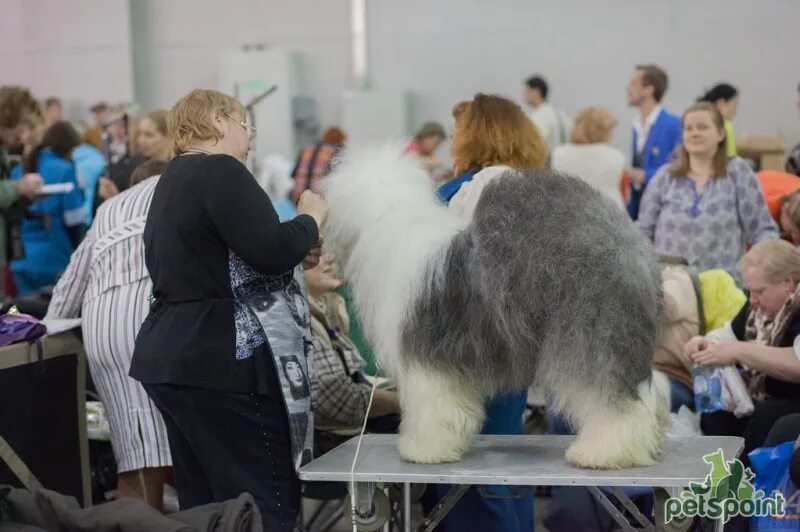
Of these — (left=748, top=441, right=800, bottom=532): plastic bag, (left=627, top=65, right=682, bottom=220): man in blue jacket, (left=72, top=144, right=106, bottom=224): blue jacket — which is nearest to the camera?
(left=748, top=441, right=800, bottom=532): plastic bag

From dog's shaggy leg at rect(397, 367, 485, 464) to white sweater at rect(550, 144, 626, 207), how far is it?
367 cm

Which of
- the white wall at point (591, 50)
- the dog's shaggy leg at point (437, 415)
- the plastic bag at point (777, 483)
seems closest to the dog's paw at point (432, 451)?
the dog's shaggy leg at point (437, 415)

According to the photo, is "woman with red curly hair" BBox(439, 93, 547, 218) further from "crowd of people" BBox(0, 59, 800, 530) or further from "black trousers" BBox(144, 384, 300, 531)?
"black trousers" BBox(144, 384, 300, 531)

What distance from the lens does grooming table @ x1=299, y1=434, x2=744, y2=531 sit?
229cm

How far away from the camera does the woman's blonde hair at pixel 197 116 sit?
2479mm

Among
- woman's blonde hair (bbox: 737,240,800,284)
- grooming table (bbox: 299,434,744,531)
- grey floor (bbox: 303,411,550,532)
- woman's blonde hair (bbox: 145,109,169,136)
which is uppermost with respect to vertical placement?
woman's blonde hair (bbox: 145,109,169,136)

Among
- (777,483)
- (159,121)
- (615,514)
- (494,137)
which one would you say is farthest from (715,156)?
(159,121)

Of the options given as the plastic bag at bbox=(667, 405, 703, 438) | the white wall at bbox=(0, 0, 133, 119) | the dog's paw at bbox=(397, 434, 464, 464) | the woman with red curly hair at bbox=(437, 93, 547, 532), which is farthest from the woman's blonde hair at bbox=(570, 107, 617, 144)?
the white wall at bbox=(0, 0, 133, 119)

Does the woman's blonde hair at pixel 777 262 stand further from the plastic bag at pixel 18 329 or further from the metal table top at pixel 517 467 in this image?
the plastic bag at pixel 18 329

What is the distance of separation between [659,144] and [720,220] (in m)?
1.77

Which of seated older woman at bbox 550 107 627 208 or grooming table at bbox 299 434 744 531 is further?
seated older woman at bbox 550 107 627 208

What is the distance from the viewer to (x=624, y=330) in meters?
2.25

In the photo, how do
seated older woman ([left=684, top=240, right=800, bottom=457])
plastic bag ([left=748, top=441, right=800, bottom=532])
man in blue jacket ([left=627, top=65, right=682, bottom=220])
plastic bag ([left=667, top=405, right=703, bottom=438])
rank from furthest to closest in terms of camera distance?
man in blue jacket ([left=627, top=65, right=682, bottom=220]), plastic bag ([left=667, top=405, right=703, bottom=438]), seated older woman ([left=684, top=240, right=800, bottom=457]), plastic bag ([left=748, top=441, right=800, bottom=532])

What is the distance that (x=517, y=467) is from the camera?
2.40 m
